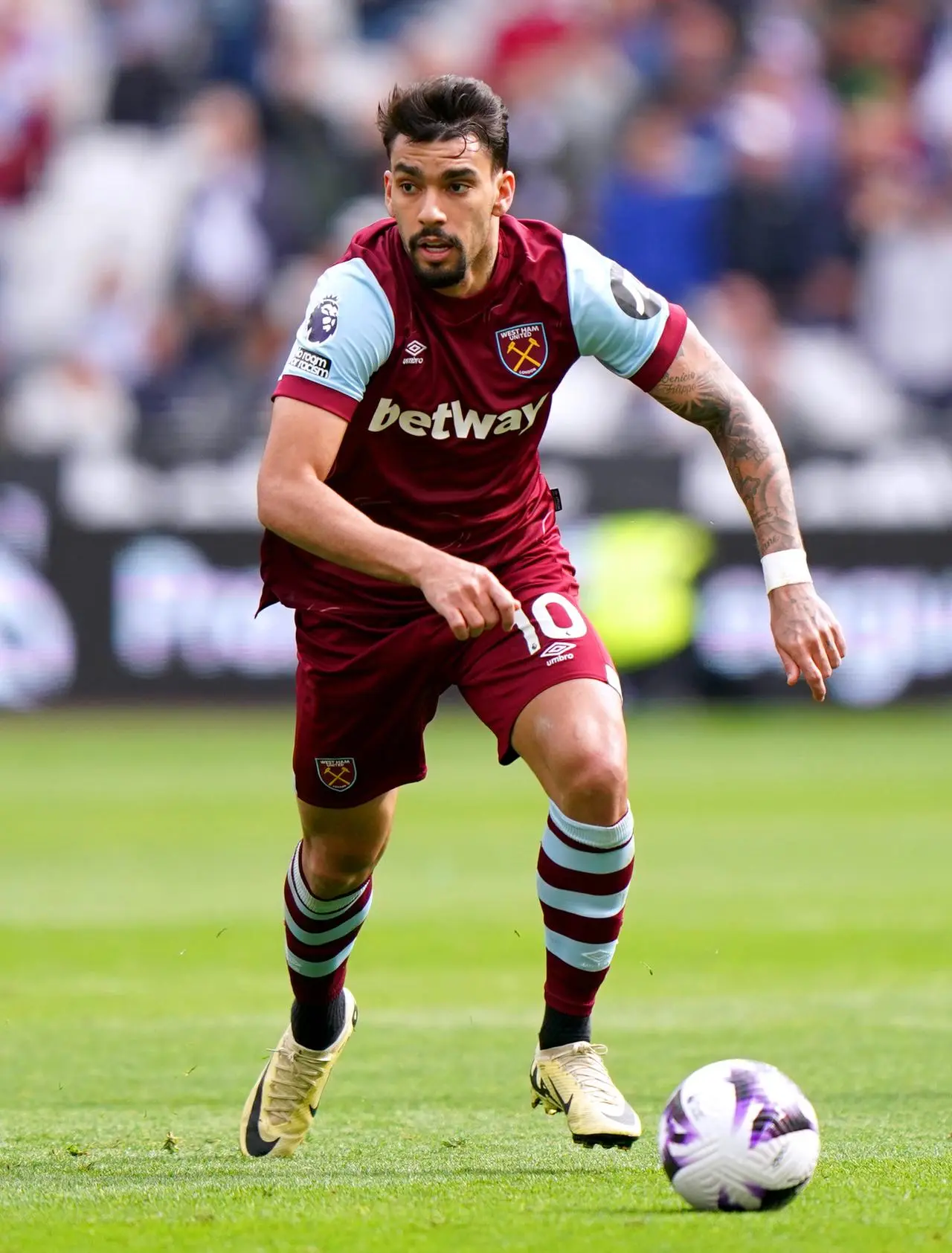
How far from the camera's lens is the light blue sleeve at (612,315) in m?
5.41

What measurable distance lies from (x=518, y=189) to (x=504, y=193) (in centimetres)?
1363

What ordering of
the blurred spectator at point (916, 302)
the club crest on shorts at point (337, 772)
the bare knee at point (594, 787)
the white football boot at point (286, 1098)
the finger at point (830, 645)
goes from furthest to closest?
the blurred spectator at point (916, 302), the club crest on shorts at point (337, 772), the white football boot at point (286, 1098), the finger at point (830, 645), the bare knee at point (594, 787)

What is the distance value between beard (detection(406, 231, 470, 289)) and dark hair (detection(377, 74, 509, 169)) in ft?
0.72

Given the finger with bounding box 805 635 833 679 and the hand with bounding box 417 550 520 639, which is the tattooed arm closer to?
the finger with bounding box 805 635 833 679

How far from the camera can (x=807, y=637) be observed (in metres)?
5.13

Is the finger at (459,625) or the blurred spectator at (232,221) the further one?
the blurred spectator at (232,221)

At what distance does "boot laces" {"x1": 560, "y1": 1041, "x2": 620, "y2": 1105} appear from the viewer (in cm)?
518

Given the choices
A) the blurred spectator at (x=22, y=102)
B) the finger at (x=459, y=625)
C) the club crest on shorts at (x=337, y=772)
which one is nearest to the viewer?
the finger at (x=459, y=625)

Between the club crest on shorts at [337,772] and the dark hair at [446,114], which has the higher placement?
the dark hair at [446,114]

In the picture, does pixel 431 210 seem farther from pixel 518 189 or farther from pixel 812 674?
pixel 518 189

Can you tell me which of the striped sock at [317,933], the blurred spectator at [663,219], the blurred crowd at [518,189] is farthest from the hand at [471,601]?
the blurred spectator at [663,219]

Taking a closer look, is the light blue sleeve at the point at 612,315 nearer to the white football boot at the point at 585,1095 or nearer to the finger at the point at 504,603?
the finger at the point at 504,603

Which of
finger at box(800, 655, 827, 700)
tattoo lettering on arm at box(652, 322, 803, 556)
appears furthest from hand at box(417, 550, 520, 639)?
tattoo lettering on arm at box(652, 322, 803, 556)

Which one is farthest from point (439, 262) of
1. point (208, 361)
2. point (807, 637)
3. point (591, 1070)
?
point (208, 361)
